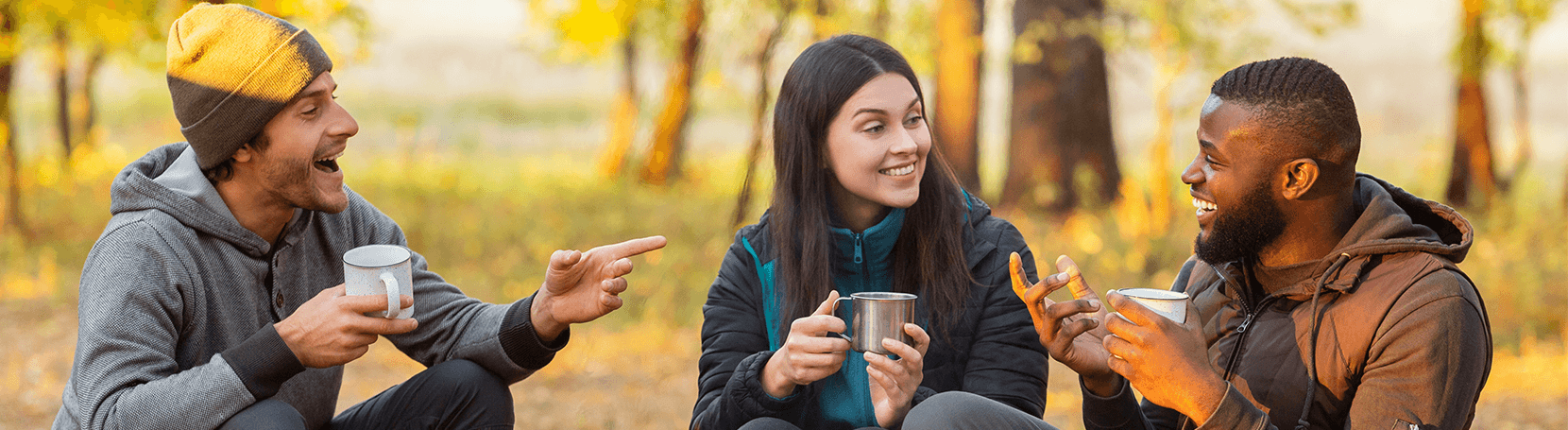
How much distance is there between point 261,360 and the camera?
2379mm

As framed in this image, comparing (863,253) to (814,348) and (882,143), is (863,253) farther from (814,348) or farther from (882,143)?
(814,348)

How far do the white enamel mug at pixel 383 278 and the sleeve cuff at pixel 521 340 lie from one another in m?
0.41

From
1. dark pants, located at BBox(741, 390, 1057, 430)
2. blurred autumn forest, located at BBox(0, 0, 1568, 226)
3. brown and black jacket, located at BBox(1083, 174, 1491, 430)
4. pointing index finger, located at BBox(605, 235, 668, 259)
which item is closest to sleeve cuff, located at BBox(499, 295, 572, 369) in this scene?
pointing index finger, located at BBox(605, 235, 668, 259)

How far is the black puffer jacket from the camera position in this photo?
2.63m

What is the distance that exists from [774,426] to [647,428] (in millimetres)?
2878

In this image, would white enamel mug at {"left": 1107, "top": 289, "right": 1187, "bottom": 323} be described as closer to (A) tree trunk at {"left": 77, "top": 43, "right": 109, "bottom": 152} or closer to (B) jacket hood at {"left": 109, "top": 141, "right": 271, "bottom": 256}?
(B) jacket hood at {"left": 109, "top": 141, "right": 271, "bottom": 256}

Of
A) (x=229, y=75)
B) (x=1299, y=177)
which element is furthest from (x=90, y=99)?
(x=1299, y=177)

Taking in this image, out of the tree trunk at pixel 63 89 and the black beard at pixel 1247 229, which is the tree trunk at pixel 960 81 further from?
the tree trunk at pixel 63 89

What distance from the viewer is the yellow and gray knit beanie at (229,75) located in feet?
8.46

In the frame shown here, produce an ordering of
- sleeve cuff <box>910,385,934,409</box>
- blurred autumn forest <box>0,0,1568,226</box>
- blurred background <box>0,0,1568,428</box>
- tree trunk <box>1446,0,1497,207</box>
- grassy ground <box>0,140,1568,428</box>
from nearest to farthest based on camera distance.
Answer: sleeve cuff <box>910,385,934,409</box> < grassy ground <box>0,140,1568,428</box> < blurred background <box>0,0,1568,428</box> < blurred autumn forest <box>0,0,1568,226</box> < tree trunk <box>1446,0,1497,207</box>

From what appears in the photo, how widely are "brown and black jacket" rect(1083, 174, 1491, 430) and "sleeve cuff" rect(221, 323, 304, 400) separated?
1781mm

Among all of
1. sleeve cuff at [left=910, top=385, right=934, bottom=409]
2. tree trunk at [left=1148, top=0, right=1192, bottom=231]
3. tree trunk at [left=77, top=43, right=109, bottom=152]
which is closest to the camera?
sleeve cuff at [left=910, top=385, right=934, bottom=409]

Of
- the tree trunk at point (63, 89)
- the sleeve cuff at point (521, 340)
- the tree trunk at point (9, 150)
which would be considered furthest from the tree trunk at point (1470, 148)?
the tree trunk at point (63, 89)

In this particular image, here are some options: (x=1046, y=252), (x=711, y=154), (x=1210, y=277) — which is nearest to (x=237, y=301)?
(x=1210, y=277)
